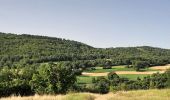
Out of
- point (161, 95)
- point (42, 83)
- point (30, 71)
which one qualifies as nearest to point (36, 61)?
point (30, 71)

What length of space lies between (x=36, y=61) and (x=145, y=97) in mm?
142828

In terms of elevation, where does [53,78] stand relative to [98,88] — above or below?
above

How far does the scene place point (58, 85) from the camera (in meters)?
59.2

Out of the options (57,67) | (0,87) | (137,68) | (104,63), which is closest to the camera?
(0,87)

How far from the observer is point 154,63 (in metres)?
154

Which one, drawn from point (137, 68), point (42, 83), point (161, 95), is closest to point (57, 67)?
point (42, 83)

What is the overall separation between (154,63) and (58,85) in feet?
329

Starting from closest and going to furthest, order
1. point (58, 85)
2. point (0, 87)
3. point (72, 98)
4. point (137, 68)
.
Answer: point (72, 98) < point (0, 87) < point (58, 85) < point (137, 68)

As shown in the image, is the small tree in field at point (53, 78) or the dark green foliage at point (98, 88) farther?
the small tree in field at point (53, 78)

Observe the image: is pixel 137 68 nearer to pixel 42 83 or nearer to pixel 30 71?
pixel 30 71

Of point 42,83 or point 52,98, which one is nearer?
point 52,98

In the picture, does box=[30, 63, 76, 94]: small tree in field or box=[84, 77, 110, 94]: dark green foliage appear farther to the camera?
box=[30, 63, 76, 94]: small tree in field

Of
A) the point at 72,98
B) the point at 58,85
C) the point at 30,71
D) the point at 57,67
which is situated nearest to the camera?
the point at 72,98

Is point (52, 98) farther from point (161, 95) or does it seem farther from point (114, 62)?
point (114, 62)
